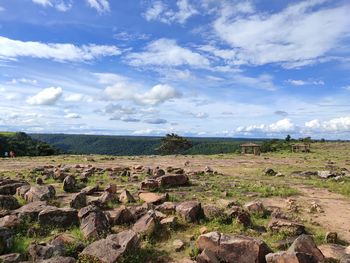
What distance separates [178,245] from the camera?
1209 centimetres

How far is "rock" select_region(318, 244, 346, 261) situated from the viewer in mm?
10961

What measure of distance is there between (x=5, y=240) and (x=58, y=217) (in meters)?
2.65

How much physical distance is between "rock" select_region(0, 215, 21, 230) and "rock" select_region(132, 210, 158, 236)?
13.4ft

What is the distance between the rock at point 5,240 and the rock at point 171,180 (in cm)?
1160

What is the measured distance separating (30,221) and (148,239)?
4679mm

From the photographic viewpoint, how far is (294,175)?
30.2 m

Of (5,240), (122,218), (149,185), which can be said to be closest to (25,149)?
(149,185)

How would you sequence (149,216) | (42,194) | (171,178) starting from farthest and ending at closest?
(171,178) < (42,194) < (149,216)

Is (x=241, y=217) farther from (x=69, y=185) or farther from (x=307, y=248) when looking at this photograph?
(x=69, y=185)

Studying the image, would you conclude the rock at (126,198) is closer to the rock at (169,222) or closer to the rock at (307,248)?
the rock at (169,222)

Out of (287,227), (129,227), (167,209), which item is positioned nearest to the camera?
(287,227)

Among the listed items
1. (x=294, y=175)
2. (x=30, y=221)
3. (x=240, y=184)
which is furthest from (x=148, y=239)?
(x=294, y=175)

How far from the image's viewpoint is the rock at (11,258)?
10345 millimetres

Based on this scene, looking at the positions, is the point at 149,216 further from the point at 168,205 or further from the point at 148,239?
the point at 168,205
